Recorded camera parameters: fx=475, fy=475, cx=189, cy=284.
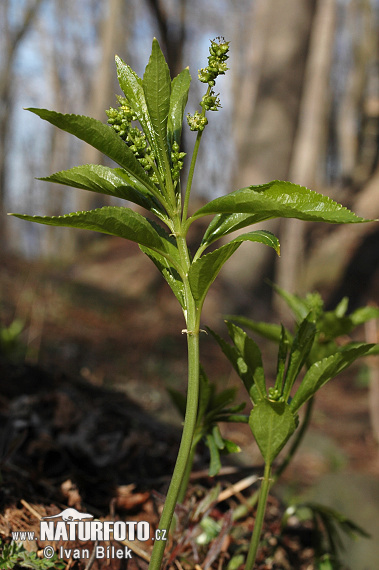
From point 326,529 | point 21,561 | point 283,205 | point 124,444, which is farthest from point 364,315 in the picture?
point 21,561

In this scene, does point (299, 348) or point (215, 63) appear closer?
point (215, 63)

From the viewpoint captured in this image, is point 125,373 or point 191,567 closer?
point 191,567

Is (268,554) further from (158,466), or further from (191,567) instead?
(158,466)

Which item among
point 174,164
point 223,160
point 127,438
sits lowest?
point 127,438

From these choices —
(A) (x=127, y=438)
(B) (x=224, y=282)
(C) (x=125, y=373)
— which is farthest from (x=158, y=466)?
(B) (x=224, y=282)

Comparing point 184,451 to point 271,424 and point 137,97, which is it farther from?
point 137,97

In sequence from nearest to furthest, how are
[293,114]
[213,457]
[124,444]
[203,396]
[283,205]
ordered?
[283,205]
[213,457]
[203,396]
[124,444]
[293,114]

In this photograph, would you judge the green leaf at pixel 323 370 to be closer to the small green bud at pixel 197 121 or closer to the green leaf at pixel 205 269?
the green leaf at pixel 205 269
